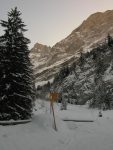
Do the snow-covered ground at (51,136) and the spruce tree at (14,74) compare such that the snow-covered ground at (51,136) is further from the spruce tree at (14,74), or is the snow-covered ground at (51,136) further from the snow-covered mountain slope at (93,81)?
the snow-covered mountain slope at (93,81)

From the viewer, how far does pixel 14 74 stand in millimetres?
19953

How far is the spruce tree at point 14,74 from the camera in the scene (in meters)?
19.6

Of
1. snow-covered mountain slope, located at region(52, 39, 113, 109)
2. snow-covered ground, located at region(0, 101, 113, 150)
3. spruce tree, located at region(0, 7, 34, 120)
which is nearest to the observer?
snow-covered ground, located at region(0, 101, 113, 150)

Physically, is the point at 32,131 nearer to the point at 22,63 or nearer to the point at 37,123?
the point at 37,123

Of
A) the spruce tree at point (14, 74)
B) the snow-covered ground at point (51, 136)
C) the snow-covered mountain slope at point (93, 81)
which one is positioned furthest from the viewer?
the snow-covered mountain slope at point (93, 81)

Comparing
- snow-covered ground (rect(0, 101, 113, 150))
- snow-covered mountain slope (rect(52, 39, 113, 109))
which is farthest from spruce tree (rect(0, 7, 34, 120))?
snow-covered mountain slope (rect(52, 39, 113, 109))

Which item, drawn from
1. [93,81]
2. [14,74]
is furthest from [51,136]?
[93,81]

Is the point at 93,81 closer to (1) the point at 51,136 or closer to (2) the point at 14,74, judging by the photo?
(2) the point at 14,74

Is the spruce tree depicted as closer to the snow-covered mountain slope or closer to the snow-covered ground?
the snow-covered ground

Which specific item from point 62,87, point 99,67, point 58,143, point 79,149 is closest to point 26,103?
point 58,143

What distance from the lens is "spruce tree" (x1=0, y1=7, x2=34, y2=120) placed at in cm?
1958

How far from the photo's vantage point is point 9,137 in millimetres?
15625

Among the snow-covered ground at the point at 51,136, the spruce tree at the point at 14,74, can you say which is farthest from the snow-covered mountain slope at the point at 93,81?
the spruce tree at the point at 14,74

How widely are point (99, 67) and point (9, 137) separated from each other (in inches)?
2876
